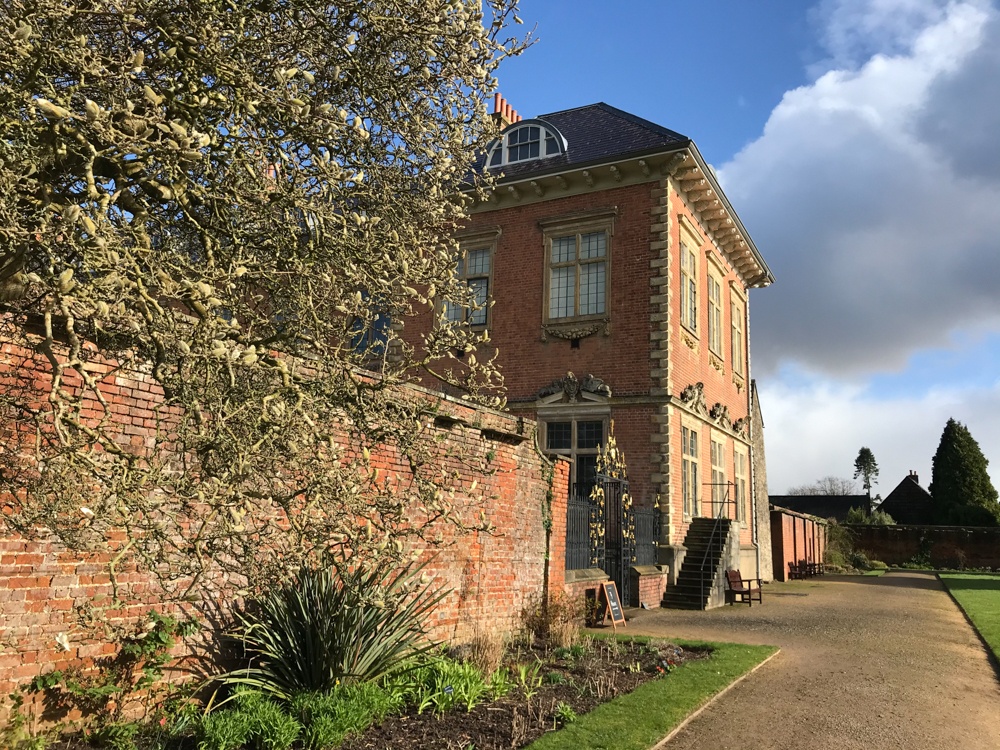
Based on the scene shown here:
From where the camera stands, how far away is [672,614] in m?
14.3

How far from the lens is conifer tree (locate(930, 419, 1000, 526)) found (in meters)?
44.8

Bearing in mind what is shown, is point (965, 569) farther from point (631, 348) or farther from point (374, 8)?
point (374, 8)

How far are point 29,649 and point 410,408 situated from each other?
2884 mm

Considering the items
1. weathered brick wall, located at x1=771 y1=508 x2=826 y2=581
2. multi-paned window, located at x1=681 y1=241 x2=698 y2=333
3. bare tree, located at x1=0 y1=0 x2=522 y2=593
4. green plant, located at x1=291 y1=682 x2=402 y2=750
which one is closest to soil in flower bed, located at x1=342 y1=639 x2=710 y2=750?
green plant, located at x1=291 y1=682 x2=402 y2=750

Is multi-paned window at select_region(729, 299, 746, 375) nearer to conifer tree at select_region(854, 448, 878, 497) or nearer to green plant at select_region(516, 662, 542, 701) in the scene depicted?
green plant at select_region(516, 662, 542, 701)

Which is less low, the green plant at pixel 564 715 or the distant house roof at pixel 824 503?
the distant house roof at pixel 824 503

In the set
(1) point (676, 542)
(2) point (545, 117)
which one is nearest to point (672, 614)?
(1) point (676, 542)

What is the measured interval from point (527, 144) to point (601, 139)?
1.99 m

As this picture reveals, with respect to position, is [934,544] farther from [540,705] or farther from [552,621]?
[540,705]

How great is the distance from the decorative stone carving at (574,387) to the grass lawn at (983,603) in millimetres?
8335

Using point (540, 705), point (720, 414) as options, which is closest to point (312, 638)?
point (540, 705)

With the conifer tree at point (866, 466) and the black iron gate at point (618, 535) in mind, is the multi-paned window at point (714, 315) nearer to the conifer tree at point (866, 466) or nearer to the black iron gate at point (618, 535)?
the black iron gate at point (618, 535)

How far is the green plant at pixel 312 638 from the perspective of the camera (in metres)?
5.68

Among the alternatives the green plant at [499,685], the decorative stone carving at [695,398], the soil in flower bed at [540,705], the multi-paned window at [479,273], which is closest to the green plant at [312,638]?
the soil in flower bed at [540,705]
